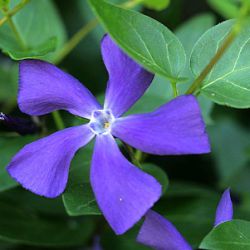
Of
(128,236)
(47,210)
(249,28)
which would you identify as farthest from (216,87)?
(47,210)

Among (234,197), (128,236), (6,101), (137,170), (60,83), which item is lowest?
(234,197)

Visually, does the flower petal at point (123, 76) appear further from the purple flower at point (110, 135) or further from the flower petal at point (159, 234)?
the flower petal at point (159, 234)

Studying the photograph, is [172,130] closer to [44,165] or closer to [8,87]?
[44,165]

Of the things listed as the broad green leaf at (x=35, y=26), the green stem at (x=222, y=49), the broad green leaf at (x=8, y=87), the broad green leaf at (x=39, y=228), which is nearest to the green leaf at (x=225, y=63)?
the green stem at (x=222, y=49)

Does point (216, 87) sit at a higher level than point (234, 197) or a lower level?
higher

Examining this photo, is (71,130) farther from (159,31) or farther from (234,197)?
(234,197)

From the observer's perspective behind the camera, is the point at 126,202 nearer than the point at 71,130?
Yes

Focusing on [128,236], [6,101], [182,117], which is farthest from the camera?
[6,101]
